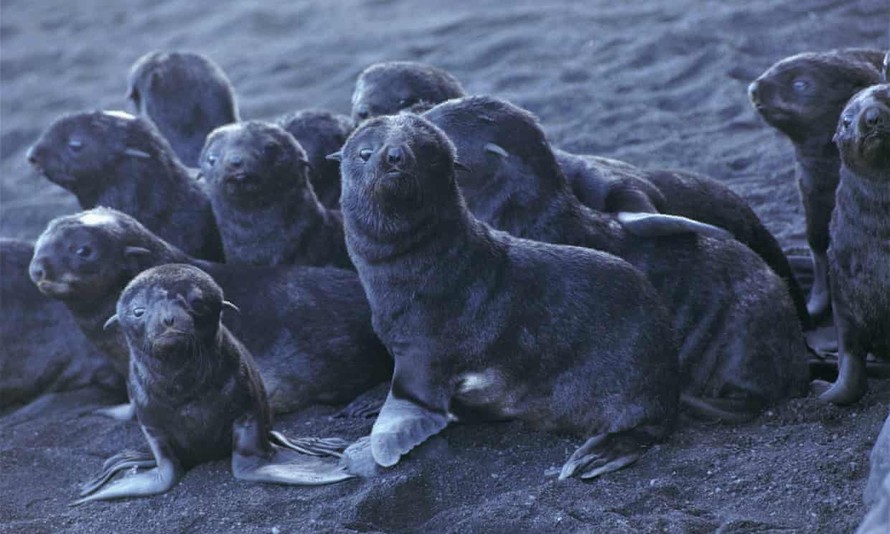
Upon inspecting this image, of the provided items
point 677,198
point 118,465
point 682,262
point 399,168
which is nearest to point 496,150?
point 399,168

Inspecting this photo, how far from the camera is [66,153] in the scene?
7.05m

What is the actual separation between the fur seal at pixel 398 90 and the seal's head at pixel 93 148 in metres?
1.05

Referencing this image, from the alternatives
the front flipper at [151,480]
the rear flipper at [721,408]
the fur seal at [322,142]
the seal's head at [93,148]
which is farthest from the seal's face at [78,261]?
the rear flipper at [721,408]

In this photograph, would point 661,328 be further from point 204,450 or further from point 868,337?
point 204,450

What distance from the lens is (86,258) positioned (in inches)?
232

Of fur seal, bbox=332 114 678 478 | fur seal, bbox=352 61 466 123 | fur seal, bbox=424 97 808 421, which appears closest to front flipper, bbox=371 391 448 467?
fur seal, bbox=332 114 678 478

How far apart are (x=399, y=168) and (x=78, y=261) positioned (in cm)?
165

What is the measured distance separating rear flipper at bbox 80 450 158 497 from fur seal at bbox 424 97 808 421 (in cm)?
161

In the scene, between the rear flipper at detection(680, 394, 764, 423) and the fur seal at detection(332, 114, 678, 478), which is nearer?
the fur seal at detection(332, 114, 678, 478)

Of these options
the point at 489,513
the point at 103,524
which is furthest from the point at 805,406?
the point at 103,524

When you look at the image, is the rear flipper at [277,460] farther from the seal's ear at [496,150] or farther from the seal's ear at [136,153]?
the seal's ear at [136,153]

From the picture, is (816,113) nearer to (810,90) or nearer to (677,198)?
(810,90)

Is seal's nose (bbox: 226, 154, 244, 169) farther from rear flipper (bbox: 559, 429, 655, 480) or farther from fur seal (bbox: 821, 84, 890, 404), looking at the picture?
fur seal (bbox: 821, 84, 890, 404)

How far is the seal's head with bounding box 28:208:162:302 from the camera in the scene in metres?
5.89
